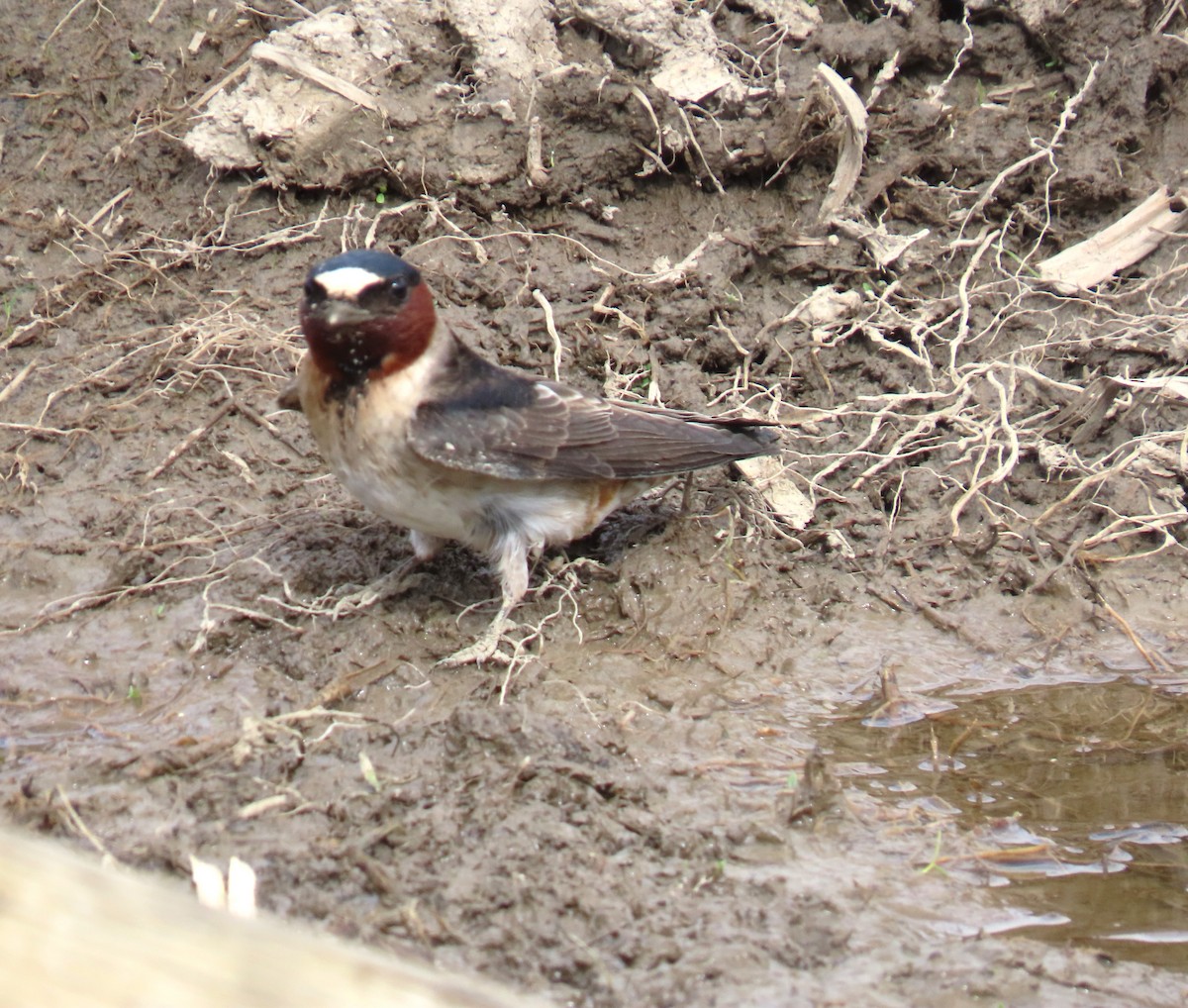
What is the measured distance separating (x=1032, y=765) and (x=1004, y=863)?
0.73m

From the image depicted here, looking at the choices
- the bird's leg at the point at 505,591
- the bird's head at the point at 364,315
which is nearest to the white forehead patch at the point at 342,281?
the bird's head at the point at 364,315

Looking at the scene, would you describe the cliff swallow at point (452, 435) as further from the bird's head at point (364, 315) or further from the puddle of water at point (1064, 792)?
the puddle of water at point (1064, 792)

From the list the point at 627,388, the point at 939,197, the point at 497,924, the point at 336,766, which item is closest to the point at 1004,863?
the point at 497,924

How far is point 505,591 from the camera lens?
5.55m

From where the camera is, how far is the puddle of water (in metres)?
4.27

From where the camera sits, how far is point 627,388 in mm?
6828

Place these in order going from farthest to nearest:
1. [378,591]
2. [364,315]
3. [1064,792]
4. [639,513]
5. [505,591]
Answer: [639,513]
[378,591]
[505,591]
[364,315]
[1064,792]

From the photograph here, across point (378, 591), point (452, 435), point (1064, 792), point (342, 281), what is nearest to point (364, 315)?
point (342, 281)

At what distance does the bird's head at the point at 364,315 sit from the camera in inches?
199

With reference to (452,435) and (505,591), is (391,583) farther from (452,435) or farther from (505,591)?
(452,435)

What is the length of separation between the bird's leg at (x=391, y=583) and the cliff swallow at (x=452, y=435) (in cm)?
1

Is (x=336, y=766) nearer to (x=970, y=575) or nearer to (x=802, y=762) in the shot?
(x=802, y=762)

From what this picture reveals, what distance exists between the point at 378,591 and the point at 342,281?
1296mm

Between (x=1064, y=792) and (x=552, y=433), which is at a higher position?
(x=552, y=433)
